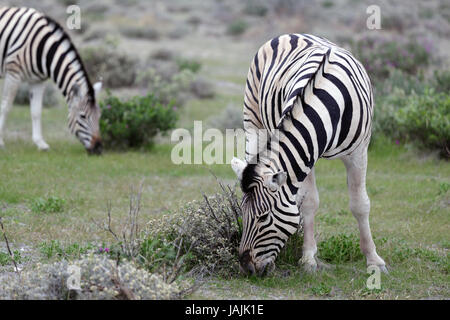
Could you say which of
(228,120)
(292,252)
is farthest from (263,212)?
(228,120)

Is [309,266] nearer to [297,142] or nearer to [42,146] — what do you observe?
[297,142]

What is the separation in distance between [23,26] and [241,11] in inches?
1332

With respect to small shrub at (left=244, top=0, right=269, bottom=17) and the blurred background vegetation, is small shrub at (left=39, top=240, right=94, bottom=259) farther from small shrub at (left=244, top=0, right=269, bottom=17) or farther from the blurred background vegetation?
small shrub at (left=244, top=0, right=269, bottom=17)

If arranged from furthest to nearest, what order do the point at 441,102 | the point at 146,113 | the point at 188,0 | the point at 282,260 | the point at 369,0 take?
the point at 188,0
the point at 369,0
the point at 146,113
the point at 441,102
the point at 282,260

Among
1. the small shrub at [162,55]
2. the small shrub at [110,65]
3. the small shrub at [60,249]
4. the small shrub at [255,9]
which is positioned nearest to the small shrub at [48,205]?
the small shrub at [60,249]

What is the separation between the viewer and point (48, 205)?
8.38m

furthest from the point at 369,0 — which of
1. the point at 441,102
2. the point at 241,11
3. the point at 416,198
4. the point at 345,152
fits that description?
the point at 345,152

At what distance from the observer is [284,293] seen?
5512 mm

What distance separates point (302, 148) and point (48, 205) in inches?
181

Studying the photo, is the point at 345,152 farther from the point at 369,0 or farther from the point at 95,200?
the point at 369,0

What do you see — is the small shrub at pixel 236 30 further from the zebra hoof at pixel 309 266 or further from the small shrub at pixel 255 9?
Answer: the zebra hoof at pixel 309 266

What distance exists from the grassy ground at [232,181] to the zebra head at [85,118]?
36 cm

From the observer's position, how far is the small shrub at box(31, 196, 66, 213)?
326 inches

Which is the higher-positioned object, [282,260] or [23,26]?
[23,26]
